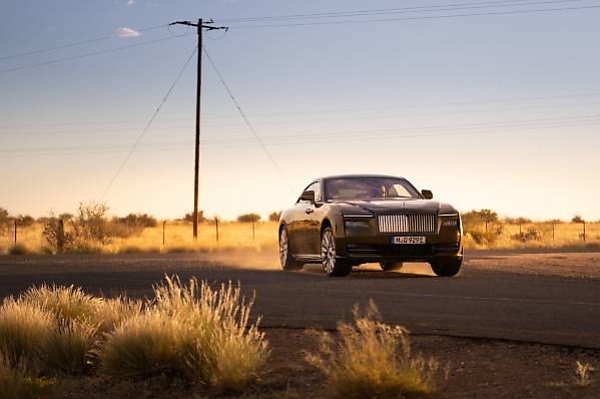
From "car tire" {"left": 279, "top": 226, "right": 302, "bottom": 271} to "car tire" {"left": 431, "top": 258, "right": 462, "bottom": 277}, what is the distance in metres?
3.23

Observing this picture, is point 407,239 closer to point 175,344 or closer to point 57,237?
point 175,344

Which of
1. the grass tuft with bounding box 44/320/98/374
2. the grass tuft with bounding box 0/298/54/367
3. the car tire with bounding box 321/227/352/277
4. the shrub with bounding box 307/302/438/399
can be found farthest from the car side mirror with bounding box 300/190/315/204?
the shrub with bounding box 307/302/438/399

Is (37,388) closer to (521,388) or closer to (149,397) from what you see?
(149,397)

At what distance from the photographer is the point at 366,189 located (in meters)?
20.3

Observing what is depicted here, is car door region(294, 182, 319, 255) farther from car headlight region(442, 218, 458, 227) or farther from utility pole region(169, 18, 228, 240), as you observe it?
utility pole region(169, 18, 228, 240)

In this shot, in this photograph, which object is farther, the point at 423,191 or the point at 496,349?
the point at 423,191

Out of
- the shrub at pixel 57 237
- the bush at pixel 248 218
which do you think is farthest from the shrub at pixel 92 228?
the bush at pixel 248 218

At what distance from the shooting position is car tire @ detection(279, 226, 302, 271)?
71.3 ft

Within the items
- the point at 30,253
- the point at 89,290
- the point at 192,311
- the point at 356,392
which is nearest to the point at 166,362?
the point at 192,311

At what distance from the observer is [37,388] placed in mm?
10422

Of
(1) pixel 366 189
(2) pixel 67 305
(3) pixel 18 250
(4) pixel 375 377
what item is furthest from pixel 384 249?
(3) pixel 18 250

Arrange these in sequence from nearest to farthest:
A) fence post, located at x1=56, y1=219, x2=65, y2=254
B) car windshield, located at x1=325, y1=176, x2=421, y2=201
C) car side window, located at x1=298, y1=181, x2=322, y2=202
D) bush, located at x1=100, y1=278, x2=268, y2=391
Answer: bush, located at x1=100, y1=278, x2=268, y2=391 < car windshield, located at x1=325, y1=176, x2=421, y2=201 < car side window, located at x1=298, y1=181, x2=322, y2=202 < fence post, located at x1=56, y1=219, x2=65, y2=254

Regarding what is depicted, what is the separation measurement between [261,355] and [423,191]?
10094 millimetres

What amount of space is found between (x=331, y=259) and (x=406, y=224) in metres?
1.66
